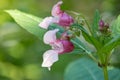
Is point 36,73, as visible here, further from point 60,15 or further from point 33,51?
point 60,15

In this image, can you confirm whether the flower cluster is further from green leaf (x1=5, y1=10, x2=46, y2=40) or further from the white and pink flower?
green leaf (x1=5, y1=10, x2=46, y2=40)

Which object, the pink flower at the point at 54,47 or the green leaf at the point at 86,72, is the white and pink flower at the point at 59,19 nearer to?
the pink flower at the point at 54,47

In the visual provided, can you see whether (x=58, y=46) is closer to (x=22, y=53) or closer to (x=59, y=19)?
(x=59, y=19)

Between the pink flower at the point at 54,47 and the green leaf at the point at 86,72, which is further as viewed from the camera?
the green leaf at the point at 86,72

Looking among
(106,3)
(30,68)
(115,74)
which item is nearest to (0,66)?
(30,68)

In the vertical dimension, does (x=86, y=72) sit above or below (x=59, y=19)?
below

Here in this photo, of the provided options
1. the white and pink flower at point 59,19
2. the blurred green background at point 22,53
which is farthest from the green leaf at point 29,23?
the blurred green background at point 22,53

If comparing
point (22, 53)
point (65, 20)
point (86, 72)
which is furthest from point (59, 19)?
point (22, 53)
